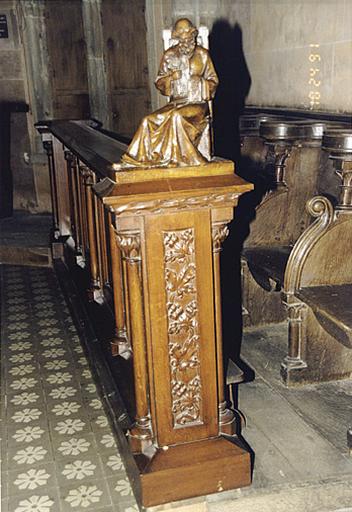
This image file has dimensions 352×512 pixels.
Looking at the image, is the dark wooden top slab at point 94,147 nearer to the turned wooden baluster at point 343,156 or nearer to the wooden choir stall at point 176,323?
the wooden choir stall at point 176,323

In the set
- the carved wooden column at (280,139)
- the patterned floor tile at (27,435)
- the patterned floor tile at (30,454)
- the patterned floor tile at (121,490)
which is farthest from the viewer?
the carved wooden column at (280,139)

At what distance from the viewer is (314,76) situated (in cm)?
379

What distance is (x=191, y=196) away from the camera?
1.61 meters

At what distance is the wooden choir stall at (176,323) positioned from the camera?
63.6 inches

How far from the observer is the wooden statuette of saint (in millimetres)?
1595

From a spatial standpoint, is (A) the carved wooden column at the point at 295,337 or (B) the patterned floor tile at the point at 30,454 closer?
(B) the patterned floor tile at the point at 30,454

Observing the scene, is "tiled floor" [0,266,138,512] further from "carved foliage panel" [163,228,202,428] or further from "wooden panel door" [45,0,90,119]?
"wooden panel door" [45,0,90,119]

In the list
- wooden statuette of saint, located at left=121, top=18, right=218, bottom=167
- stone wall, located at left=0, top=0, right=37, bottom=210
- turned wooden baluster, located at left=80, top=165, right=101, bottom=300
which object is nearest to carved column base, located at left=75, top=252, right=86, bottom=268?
turned wooden baluster, located at left=80, top=165, right=101, bottom=300

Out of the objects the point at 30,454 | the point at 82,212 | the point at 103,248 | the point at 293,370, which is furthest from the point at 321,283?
the point at 82,212

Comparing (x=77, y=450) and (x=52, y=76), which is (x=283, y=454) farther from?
(x=52, y=76)

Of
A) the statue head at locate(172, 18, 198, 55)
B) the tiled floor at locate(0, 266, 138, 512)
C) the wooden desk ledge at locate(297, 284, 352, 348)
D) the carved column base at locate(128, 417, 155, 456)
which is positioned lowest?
the tiled floor at locate(0, 266, 138, 512)

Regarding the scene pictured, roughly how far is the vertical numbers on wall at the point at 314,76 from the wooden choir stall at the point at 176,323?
2217 millimetres

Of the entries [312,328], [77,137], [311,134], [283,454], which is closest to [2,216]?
[77,137]

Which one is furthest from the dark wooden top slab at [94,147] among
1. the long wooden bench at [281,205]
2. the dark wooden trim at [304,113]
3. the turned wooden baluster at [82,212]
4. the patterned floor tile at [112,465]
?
the dark wooden trim at [304,113]
